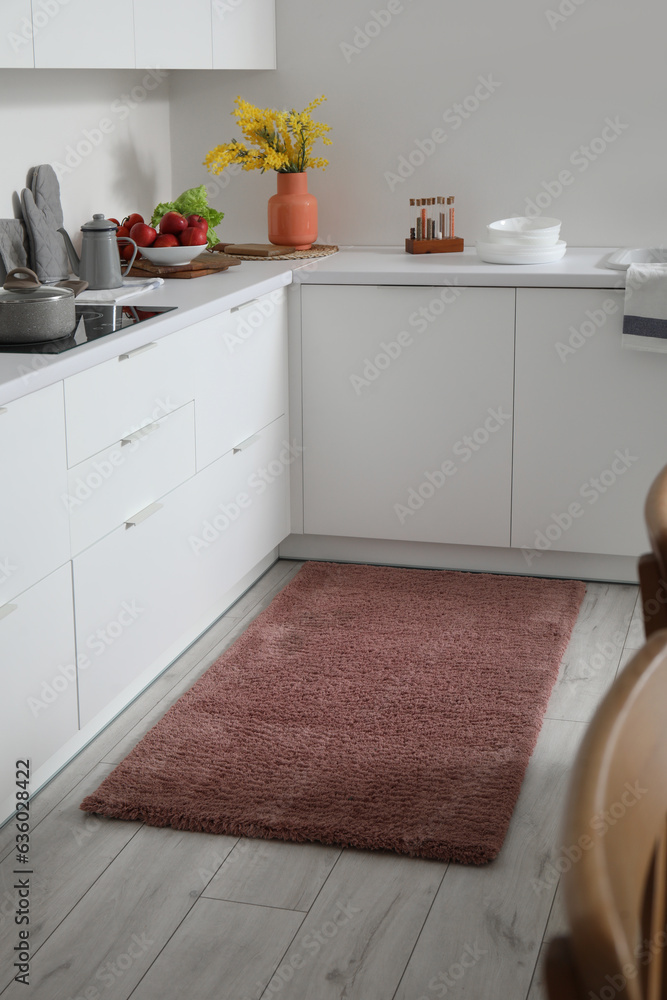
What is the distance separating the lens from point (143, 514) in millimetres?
2373

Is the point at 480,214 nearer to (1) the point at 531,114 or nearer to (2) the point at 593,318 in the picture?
(1) the point at 531,114

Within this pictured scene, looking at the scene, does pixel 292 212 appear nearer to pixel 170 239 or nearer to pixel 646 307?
pixel 170 239

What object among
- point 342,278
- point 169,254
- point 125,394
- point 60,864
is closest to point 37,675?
point 60,864

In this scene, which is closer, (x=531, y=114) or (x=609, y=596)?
(x=609, y=596)

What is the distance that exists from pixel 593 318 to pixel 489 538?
2.26 feet

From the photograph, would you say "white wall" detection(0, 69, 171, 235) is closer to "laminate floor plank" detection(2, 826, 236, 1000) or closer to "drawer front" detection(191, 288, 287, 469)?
"drawer front" detection(191, 288, 287, 469)

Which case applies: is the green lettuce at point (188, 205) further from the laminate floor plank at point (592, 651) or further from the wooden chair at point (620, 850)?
the wooden chair at point (620, 850)

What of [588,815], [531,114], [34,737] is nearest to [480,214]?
[531,114]

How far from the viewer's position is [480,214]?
11.9 feet

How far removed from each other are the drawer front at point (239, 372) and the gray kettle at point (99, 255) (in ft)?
1.04

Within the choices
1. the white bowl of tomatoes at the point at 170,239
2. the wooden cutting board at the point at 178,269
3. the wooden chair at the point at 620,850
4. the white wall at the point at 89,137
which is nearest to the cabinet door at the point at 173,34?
the white wall at the point at 89,137

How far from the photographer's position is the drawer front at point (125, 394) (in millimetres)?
2084

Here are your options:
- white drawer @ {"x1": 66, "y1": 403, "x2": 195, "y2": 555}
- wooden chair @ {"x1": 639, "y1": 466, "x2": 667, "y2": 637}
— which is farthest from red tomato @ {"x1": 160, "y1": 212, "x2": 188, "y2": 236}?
wooden chair @ {"x1": 639, "y1": 466, "x2": 667, "y2": 637}

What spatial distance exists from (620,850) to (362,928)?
53.4 inches
